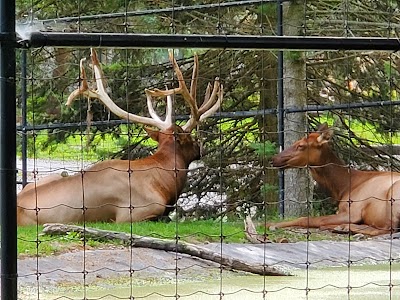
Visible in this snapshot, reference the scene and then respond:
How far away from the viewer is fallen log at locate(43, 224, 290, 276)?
6.11m

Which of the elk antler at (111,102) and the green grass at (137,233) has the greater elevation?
the elk antler at (111,102)

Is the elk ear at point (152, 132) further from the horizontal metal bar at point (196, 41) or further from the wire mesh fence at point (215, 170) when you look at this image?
the horizontal metal bar at point (196, 41)

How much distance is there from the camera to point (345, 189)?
10.1m

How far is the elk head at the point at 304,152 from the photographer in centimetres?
949

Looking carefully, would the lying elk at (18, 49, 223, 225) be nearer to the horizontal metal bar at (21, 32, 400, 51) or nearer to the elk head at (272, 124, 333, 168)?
the elk head at (272, 124, 333, 168)

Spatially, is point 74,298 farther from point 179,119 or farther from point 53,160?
point 53,160

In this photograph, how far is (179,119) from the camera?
10672mm

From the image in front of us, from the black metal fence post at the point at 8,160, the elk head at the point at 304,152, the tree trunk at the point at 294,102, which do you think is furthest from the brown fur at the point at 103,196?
the black metal fence post at the point at 8,160

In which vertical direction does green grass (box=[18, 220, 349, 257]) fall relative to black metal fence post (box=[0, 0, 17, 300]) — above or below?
below

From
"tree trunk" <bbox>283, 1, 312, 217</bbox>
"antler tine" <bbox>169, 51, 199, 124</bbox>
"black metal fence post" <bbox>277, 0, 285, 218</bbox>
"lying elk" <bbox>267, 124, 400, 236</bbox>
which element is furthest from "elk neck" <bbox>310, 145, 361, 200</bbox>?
"antler tine" <bbox>169, 51, 199, 124</bbox>

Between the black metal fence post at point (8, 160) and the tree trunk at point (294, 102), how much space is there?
22.8 ft

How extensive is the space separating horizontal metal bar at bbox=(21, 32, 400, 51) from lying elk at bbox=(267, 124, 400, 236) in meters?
4.84

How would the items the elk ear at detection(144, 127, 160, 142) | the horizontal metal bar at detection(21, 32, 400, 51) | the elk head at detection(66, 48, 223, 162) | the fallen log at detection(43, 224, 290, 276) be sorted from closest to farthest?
1. the horizontal metal bar at detection(21, 32, 400, 51)
2. the fallen log at detection(43, 224, 290, 276)
3. the elk head at detection(66, 48, 223, 162)
4. the elk ear at detection(144, 127, 160, 142)

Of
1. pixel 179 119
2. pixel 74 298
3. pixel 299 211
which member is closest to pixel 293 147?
pixel 299 211
